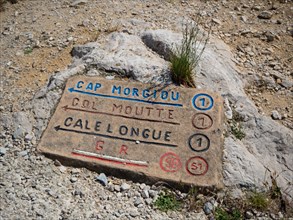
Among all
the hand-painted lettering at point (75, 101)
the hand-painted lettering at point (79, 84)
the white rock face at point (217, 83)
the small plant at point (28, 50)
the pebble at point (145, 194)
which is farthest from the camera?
the small plant at point (28, 50)

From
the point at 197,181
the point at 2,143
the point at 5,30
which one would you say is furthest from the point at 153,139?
the point at 5,30

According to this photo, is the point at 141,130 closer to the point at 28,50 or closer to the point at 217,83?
the point at 217,83

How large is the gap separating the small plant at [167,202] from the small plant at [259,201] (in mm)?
603

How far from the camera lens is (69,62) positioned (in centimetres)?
393

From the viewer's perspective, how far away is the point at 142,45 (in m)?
3.93

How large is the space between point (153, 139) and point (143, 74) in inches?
31.5

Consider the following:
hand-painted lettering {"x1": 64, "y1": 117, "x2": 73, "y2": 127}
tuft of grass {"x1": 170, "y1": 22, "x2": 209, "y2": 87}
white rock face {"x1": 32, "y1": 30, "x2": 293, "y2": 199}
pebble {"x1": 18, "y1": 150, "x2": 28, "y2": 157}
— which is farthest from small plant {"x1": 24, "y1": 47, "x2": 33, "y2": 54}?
tuft of grass {"x1": 170, "y1": 22, "x2": 209, "y2": 87}

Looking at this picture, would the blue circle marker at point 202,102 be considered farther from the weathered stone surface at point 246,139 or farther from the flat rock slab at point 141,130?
the weathered stone surface at point 246,139

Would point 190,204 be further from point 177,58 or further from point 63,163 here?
point 177,58

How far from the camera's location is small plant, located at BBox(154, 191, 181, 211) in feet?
9.00

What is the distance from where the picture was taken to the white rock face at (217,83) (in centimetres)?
293

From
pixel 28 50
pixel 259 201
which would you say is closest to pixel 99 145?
pixel 259 201

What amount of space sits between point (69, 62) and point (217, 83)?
1737mm

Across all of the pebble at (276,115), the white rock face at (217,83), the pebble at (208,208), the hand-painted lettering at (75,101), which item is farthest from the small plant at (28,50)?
the pebble at (276,115)
